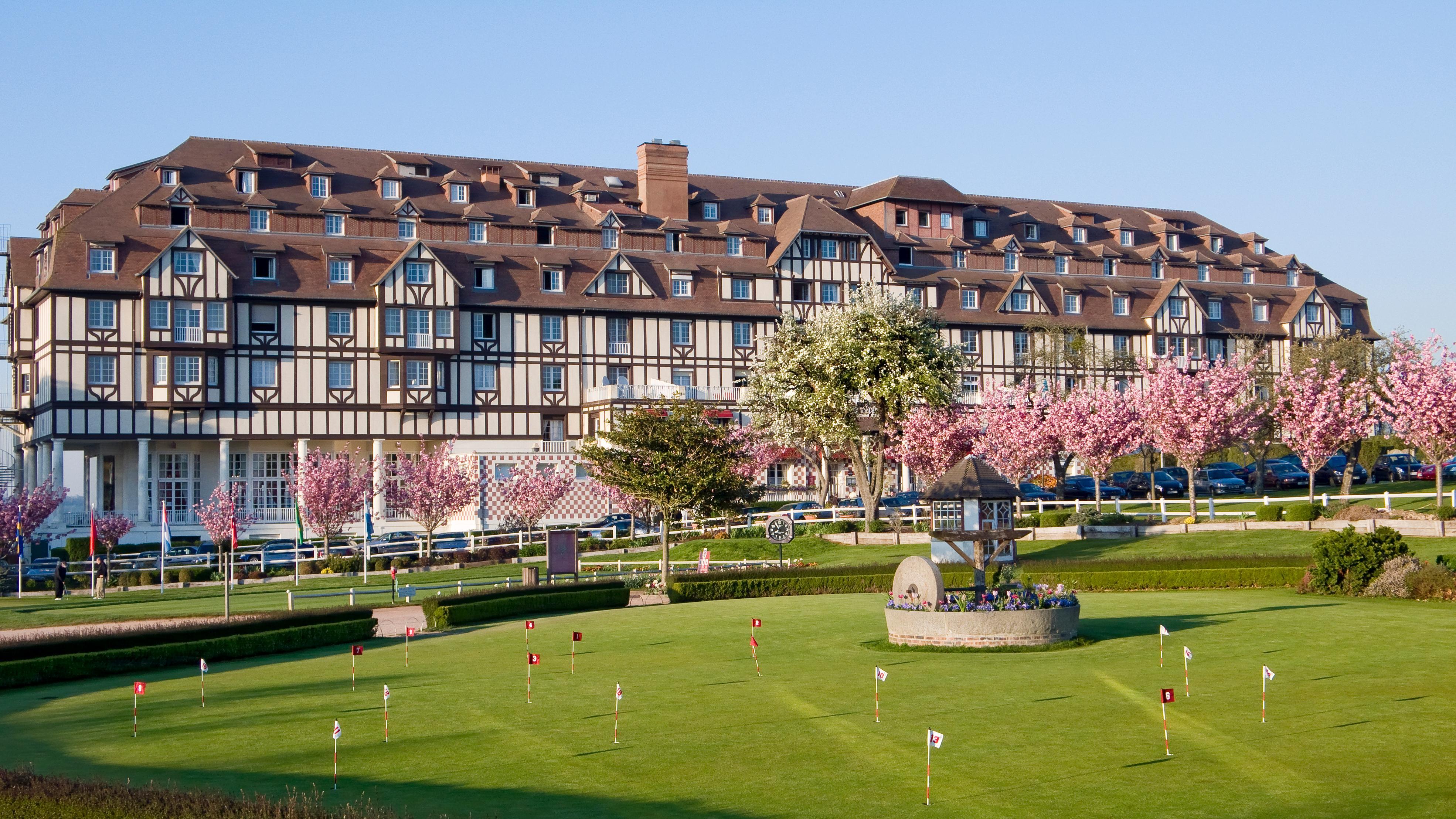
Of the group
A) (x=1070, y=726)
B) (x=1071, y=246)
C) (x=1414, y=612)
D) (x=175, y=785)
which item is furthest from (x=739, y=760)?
(x=1071, y=246)

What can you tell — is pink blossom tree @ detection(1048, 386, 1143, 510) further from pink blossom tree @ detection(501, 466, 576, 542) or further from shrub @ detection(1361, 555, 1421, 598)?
shrub @ detection(1361, 555, 1421, 598)

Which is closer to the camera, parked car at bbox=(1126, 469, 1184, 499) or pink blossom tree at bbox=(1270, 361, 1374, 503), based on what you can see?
pink blossom tree at bbox=(1270, 361, 1374, 503)

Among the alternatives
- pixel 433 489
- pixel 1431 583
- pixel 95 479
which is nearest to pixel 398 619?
pixel 433 489

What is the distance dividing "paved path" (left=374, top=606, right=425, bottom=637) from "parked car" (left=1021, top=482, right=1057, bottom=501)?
3408cm

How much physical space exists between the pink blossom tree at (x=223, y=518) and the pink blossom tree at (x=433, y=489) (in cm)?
688

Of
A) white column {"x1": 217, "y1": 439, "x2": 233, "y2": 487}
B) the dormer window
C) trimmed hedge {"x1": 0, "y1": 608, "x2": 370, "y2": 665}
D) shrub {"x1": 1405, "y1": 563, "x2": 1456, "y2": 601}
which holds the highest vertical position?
the dormer window

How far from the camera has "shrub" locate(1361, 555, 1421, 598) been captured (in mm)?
32969

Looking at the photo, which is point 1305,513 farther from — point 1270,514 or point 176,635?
point 176,635

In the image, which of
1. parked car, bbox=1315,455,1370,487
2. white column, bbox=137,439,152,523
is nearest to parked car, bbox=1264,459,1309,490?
parked car, bbox=1315,455,1370,487

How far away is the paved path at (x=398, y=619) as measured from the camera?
113 ft

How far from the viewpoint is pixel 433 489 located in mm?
61438

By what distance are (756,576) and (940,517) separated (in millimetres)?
12778

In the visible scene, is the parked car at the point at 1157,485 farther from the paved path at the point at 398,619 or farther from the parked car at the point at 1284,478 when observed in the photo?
the paved path at the point at 398,619

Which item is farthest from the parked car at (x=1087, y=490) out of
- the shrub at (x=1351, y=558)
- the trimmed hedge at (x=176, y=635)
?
the trimmed hedge at (x=176, y=635)
